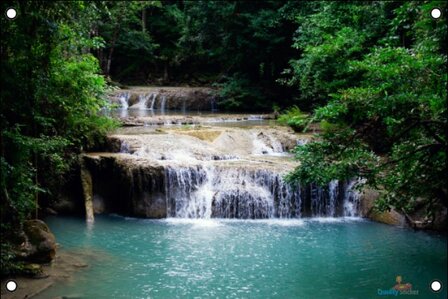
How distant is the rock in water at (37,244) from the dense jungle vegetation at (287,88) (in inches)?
10.1

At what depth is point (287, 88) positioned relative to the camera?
978 inches

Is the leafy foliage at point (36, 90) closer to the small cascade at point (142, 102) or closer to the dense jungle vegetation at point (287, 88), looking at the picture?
the dense jungle vegetation at point (287, 88)

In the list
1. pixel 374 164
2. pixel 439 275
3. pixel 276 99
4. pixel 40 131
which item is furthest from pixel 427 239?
pixel 276 99

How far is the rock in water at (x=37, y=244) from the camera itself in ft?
27.5

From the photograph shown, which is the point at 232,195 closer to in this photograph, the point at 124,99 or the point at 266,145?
the point at 266,145

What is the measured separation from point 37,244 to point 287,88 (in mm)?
18051

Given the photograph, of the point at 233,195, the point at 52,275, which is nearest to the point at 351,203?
the point at 233,195

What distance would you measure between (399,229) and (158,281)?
19.9 ft

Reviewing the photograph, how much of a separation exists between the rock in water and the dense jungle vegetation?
257 mm

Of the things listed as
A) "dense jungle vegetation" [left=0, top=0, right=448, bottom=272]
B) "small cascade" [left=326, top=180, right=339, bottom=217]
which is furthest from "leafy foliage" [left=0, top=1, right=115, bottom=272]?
"small cascade" [left=326, top=180, right=339, bottom=217]

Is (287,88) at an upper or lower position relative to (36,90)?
upper

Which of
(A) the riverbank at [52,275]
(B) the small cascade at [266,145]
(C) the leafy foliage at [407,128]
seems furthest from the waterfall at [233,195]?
(C) the leafy foliage at [407,128]

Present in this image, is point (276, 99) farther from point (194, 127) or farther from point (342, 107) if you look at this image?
point (342, 107)

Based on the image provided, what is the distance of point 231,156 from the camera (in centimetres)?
1477
